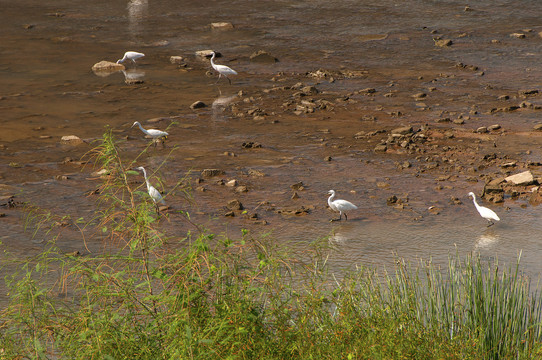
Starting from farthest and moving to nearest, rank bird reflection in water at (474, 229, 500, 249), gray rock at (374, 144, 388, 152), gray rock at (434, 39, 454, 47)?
gray rock at (434, 39, 454, 47)
gray rock at (374, 144, 388, 152)
bird reflection in water at (474, 229, 500, 249)

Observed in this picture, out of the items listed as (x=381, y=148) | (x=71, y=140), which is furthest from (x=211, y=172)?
(x=71, y=140)

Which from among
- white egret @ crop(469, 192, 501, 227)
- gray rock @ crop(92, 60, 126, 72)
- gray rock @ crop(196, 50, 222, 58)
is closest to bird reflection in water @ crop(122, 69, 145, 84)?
gray rock @ crop(92, 60, 126, 72)

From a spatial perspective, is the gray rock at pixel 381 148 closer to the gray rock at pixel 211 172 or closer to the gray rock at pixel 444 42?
the gray rock at pixel 211 172

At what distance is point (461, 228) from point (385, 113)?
14.0ft

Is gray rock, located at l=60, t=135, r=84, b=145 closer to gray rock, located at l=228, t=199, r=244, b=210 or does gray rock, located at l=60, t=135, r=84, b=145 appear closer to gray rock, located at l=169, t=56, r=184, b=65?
gray rock, located at l=228, t=199, r=244, b=210

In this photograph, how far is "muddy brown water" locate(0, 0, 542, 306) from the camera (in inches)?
334

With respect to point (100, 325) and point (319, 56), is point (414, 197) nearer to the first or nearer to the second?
point (100, 325)

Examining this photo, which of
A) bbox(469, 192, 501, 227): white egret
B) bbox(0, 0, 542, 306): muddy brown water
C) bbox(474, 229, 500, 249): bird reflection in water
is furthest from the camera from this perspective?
bbox(0, 0, 542, 306): muddy brown water

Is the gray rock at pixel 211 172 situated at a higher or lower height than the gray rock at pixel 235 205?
lower

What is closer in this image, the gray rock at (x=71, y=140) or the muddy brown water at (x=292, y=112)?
the muddy brown water at (x=292, y=112)

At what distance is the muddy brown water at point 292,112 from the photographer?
334 inches

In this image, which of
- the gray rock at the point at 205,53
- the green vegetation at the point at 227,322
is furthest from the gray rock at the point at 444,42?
the green vegetation at the point at 227,322

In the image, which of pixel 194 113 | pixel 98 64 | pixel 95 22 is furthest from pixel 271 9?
pixel 194 113

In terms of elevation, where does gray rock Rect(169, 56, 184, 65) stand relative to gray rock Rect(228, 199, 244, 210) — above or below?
below
